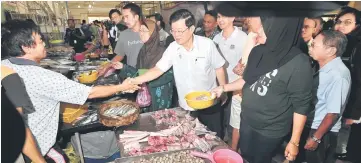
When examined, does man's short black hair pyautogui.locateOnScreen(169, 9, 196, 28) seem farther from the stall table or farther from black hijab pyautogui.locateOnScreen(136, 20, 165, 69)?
the stall table

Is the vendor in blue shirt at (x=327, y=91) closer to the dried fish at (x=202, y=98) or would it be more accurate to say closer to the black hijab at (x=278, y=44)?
the black hijab at (x=278, y=44)

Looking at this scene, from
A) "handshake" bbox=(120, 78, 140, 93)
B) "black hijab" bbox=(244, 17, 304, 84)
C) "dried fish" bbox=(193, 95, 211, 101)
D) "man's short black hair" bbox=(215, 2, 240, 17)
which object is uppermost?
"man's short black hair" bbox=(215, 2, 240, 17)

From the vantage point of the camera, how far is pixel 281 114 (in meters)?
2.08

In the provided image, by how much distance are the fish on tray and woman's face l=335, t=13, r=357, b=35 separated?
138 inches

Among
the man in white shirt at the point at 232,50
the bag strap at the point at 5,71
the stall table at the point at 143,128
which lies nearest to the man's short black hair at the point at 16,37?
the bag strap at the point at 5,71

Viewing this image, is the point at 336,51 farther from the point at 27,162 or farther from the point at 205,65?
the point at 27,162

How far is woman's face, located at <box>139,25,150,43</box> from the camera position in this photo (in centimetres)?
373

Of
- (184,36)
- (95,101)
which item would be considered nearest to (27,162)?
(95,101)

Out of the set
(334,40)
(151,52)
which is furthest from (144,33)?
(334,40)

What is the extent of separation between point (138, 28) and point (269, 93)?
260 cm

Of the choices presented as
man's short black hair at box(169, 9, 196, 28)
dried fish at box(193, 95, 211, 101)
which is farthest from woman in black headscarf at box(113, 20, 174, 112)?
dried fish at box(193, 95, 211, 101)

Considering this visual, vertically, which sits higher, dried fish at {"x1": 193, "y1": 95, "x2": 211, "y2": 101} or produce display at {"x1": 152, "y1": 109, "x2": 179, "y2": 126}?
dried fish at {"x1": 193, "y1": 95, "x2": 211, "y2": 101}

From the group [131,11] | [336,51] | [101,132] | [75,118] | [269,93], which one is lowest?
[101,132]

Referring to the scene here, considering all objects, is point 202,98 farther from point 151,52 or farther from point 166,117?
point 151,52
